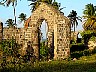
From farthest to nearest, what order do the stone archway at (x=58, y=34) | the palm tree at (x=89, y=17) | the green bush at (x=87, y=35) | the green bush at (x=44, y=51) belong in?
the palm tree at (x=89, y=17)
the green bush at (x=87, y=35)
the green bush at (x=44, y=51)
the stone archway at (x=58, y=34)

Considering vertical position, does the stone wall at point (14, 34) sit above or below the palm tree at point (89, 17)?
below

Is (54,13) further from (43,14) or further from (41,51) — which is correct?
(41,51)

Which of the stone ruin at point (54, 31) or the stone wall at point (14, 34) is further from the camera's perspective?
the stone wall at point (14, 34)

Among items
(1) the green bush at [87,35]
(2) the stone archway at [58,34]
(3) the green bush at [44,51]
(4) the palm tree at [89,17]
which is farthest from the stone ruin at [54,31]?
(4) the palm tree at [89,17]

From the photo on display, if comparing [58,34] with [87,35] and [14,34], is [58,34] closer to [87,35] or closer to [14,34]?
[14,34]

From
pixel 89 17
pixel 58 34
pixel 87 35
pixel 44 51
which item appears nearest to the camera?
pixel 58 34

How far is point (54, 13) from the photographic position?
23203 millimetres

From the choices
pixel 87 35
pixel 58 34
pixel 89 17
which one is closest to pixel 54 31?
pixel 58 34

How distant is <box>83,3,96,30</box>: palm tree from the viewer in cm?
4718

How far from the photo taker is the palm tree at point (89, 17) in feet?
155

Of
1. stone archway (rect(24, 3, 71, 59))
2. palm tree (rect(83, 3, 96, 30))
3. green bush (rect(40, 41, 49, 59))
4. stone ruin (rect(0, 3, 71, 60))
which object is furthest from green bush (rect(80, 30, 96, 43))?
stone archway (rect(24, 3, 71, 59))

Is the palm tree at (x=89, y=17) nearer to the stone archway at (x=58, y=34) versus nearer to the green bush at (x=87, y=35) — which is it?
the green bush at (x=87, y=35)

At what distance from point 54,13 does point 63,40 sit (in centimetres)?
211

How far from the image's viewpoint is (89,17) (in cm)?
4834
